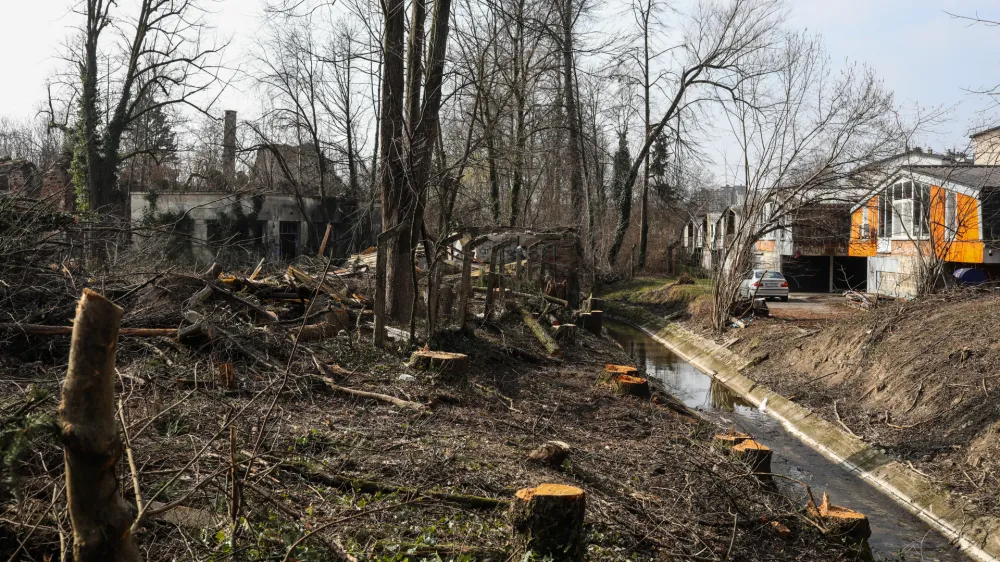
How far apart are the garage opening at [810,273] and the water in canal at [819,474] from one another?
21029 millimetres

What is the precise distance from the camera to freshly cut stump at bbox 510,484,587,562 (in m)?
4.82

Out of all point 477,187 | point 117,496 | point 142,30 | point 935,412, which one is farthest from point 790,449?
point 142,30

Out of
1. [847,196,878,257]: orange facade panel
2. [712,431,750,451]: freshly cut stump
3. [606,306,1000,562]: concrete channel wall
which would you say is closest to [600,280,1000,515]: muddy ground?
[606,306,1000,562]: concrete channel wall

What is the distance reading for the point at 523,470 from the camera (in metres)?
6.42

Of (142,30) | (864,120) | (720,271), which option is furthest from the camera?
(142,30)

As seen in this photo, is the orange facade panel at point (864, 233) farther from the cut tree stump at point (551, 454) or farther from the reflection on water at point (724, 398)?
the cut tree stump at point (551, 454)

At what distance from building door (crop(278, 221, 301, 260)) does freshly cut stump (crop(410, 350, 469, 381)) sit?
74.3 ft

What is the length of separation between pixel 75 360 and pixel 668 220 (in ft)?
166

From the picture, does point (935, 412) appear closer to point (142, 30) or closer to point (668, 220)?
point (142, 30)

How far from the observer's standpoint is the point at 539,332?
1494 cm

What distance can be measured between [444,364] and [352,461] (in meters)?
3.68

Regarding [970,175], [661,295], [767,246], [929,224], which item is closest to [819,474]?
[929,224]

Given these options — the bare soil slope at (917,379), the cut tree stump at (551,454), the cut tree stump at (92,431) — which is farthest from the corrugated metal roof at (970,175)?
the cut tree stump at (92,431)

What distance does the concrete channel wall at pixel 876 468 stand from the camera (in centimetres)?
797
